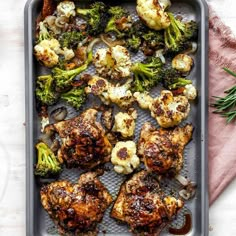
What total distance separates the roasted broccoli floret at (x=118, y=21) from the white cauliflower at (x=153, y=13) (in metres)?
0.08

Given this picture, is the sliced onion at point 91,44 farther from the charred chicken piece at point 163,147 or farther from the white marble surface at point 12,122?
the charred chicken piece at point 163,147

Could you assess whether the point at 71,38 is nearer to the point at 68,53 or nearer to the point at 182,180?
the point at 68,53

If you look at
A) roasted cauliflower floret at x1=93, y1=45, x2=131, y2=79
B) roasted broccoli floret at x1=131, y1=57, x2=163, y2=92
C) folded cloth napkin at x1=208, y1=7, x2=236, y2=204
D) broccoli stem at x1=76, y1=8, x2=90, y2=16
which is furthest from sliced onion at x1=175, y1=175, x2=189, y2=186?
broccoli stem at x1=76, y1=8, x2=90, y2=16

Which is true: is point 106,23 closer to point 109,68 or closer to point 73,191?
point 109,68

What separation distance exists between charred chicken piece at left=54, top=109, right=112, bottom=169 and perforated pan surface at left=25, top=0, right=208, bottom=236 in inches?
3.4

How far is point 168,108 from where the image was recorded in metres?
3.16

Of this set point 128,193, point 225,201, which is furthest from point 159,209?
point 225,201

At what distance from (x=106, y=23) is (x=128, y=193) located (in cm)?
93

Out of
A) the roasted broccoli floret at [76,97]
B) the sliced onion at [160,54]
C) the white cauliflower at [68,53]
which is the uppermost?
the sliced onion at [160,54]

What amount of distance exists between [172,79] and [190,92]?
120mm

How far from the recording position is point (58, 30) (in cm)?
326

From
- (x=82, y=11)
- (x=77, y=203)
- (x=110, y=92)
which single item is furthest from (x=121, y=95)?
(x=77, y=203)

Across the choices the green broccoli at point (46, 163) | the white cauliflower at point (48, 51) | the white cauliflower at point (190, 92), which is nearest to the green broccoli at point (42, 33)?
the white cauliflower at point (48, 51)

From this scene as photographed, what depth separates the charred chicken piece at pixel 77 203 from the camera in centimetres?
314
